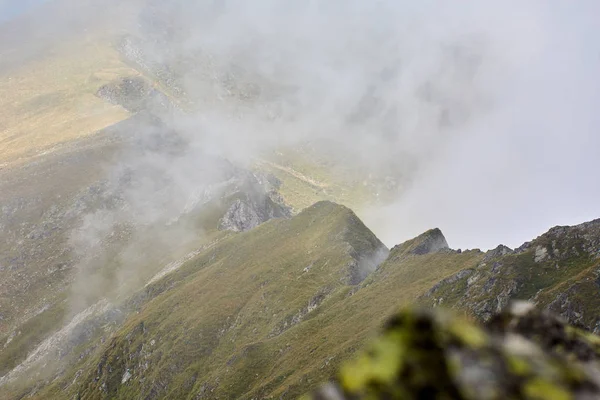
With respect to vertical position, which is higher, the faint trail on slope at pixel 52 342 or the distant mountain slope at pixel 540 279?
the faint trail on slope at pixel 52 342

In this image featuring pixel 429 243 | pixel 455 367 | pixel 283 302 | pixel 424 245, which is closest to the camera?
pixel 455 367

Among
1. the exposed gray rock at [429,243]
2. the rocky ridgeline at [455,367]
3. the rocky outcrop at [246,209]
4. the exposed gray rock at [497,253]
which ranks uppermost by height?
the rocky outcrop at [246,209]

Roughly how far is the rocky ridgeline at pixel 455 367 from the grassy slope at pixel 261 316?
52388 millimetres

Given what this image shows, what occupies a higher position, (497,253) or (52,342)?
(52,342)

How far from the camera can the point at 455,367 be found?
235 inches

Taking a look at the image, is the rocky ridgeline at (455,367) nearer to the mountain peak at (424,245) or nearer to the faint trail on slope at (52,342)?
the mountain peak at (424,245)

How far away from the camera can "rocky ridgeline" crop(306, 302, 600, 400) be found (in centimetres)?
583

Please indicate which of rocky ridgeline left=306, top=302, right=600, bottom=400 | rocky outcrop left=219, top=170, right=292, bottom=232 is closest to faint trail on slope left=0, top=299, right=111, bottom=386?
rocky outcrop left=219, top=170, right=292, bottom=232

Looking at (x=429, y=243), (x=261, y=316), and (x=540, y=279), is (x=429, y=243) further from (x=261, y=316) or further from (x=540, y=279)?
(x=540, y=279)

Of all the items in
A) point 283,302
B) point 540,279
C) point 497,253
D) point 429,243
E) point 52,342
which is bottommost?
point 540,279

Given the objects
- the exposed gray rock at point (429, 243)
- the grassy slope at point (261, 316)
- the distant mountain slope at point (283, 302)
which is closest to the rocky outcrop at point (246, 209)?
the distant mountain slope at point (283, 302)

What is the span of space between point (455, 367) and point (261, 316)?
88.2 metres

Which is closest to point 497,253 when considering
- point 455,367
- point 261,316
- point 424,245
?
point 424,245

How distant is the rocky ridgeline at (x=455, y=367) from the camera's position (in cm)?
583
